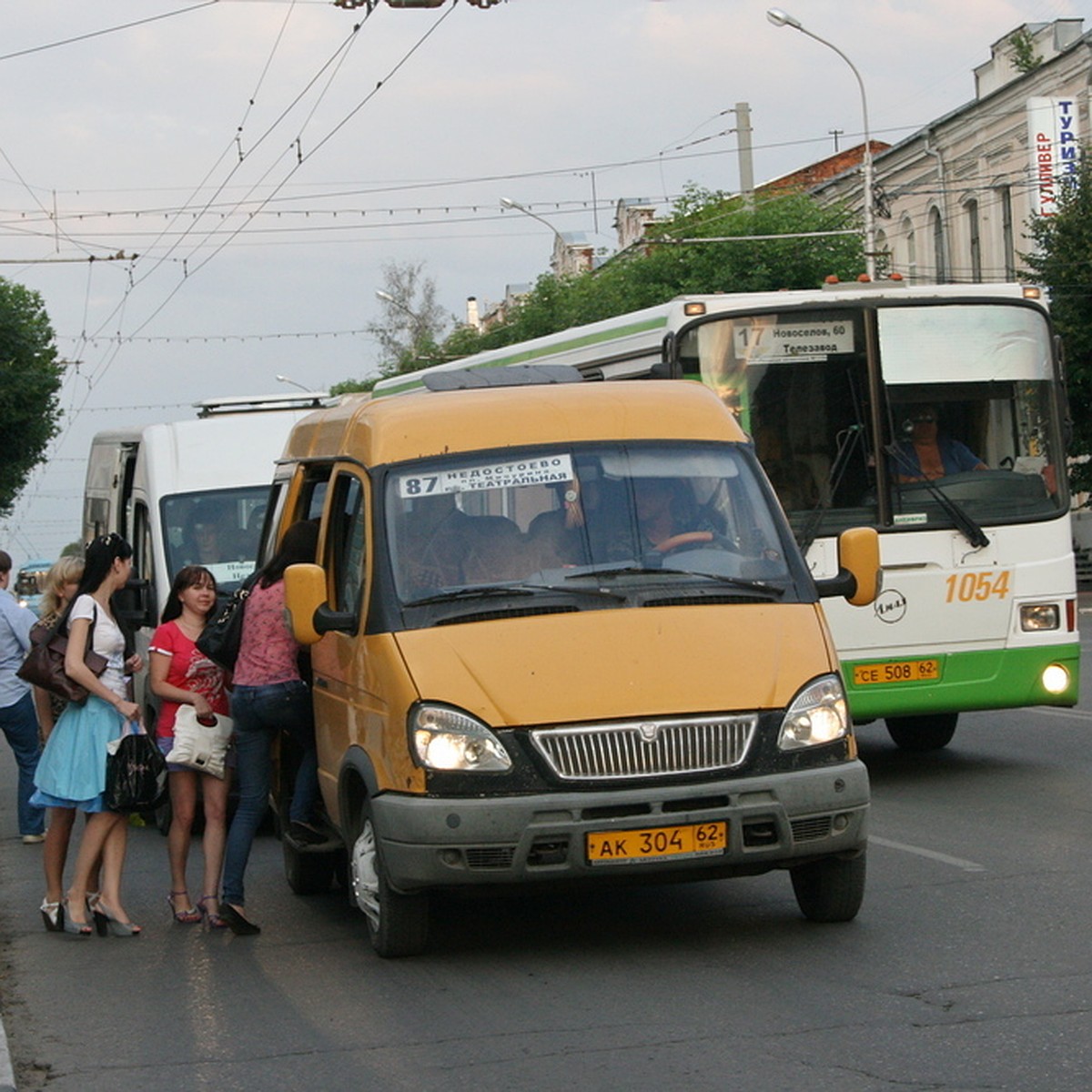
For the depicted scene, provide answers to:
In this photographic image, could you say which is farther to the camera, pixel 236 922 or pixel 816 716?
pixel 236 922

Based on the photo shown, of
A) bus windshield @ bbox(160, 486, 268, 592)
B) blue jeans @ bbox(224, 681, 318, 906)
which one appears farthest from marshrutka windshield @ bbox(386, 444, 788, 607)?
bus windshield @ bbox(160, 486, 268, 592)

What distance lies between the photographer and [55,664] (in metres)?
9.11

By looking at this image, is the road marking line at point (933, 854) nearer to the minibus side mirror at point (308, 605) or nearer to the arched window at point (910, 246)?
the minibus side mirror at point (308, 605)

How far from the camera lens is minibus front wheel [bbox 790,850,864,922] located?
8.05m

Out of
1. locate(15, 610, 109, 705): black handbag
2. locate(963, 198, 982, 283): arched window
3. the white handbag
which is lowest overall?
the white handbag

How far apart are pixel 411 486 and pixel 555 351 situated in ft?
22.7

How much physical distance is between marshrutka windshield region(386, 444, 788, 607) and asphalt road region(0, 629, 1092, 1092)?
4.79 feet

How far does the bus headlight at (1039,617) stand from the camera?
12.7m

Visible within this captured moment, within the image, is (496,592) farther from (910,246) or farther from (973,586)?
(910,246)

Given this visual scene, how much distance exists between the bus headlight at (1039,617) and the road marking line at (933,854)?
102 inches

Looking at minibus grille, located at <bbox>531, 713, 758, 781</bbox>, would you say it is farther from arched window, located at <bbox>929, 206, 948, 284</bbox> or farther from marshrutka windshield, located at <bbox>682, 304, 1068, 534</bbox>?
arched window, located at <bbox>929, 206, 948, 284</bbox>

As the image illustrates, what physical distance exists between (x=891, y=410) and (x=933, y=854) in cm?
362

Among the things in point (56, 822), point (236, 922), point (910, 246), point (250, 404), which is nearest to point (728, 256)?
point (910, 246)

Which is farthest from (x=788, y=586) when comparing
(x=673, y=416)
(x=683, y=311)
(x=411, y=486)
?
(x=683, y=311)
